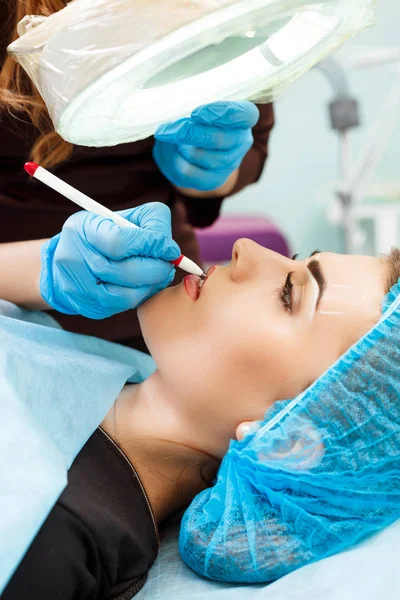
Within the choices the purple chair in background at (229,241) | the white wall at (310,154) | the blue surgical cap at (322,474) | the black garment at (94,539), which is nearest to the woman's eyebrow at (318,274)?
the blue surgical cap at (322,474)

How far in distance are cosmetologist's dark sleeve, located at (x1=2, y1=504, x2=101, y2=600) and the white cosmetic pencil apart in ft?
1.43

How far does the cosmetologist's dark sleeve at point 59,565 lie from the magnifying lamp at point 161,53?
23.4 inches

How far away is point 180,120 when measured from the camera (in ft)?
4.01

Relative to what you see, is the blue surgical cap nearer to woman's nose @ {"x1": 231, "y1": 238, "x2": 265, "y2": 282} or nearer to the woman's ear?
the woman's ear

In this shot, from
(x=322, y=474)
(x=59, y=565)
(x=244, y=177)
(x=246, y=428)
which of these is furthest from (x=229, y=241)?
(x=59, y=565)

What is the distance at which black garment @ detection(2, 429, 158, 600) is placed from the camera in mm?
A: 910

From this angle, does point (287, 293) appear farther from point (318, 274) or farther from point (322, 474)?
point (322, 474)

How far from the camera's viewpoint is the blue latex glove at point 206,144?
1.20 metres

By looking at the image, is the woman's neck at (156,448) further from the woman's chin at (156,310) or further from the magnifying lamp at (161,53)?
the magnifying lamp at (161,53)

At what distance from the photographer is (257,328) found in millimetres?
1068

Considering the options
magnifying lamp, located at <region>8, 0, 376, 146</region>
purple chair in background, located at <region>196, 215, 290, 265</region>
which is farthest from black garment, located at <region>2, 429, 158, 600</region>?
purple chair in background, located at <region>196, 215, 290, 265</region>

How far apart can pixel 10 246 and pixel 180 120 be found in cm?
43

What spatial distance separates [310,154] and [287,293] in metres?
2.52

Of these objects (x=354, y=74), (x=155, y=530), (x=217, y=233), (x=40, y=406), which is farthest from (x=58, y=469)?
(x=354, y=74)
